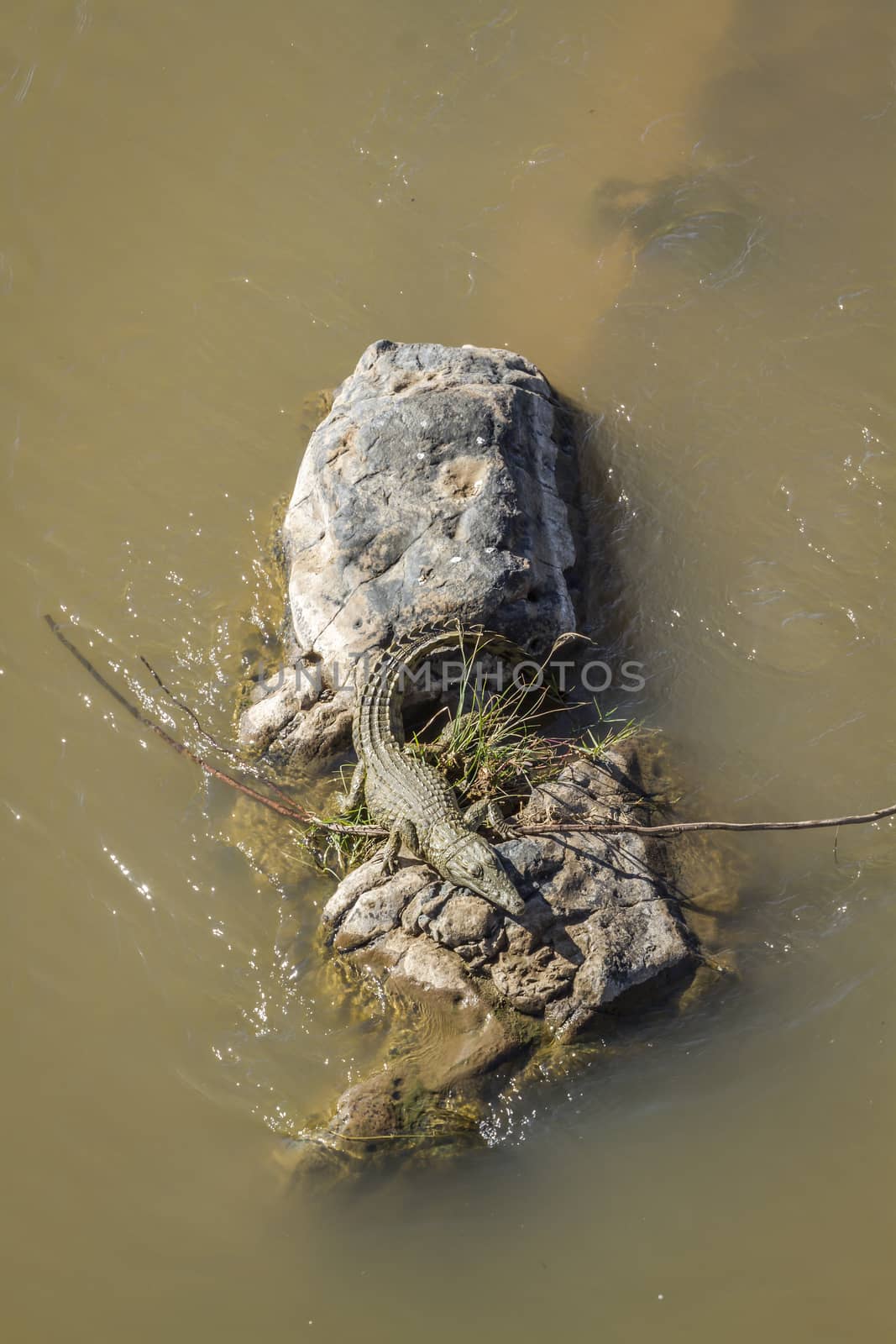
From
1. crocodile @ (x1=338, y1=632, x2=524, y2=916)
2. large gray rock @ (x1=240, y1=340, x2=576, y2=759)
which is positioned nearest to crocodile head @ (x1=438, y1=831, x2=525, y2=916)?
crocodile @ (x1=338, y1=632, x2=524, y2=916)

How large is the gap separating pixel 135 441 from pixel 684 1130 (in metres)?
6.03

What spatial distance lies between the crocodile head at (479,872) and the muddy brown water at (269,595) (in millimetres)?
984

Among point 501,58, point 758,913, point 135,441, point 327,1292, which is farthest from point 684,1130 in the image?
point 501,58

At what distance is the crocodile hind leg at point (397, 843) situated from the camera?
544cm

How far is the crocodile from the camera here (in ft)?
16.5

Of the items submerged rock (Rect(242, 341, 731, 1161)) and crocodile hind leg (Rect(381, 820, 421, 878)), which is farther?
crocodile hind leg (Rect(381, 820, 421, 878))

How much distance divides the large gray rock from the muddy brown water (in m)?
0.65

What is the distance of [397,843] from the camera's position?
547 centimetres

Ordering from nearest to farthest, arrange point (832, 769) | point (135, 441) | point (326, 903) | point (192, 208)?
point (326, 903) < point (832, 769) < point (135, 441) < point (192, 208)

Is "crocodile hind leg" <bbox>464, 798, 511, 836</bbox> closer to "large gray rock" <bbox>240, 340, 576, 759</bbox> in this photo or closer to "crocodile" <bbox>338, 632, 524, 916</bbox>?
"crocodile" <bbox>338, 632, 524, 916</bbox>

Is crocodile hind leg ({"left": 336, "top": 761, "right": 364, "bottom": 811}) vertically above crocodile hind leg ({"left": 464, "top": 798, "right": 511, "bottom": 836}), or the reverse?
crocodile hind leg ({"left": 336, "top": 761, "right": 364, "bottom": 811})

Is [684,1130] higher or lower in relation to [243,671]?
lower

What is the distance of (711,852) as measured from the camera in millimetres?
5582

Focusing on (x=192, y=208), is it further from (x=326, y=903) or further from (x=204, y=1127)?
(x=204, y=1127)
